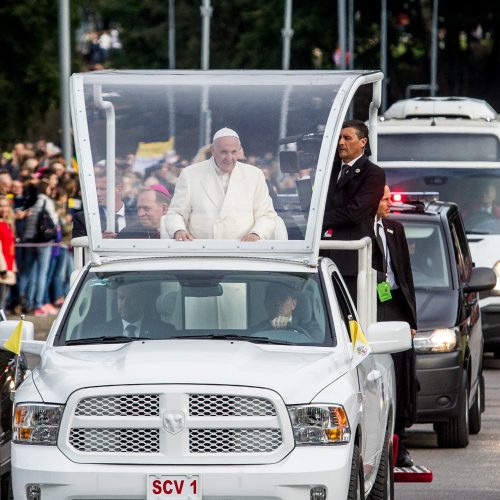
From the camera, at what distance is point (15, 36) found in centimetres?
4819

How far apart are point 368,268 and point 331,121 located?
87cm

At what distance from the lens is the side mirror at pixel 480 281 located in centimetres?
1366

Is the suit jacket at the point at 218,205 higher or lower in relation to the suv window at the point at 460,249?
higher

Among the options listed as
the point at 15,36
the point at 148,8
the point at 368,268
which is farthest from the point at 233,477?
the point at 148,8

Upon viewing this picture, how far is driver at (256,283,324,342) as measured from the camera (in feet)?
29.5

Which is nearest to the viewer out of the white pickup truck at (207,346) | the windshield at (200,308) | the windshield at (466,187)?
the white pickup truck at (207,346)

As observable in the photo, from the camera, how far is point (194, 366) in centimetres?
815

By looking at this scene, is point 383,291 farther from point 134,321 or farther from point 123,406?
point 123,406

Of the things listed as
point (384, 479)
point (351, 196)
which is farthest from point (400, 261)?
point (384, 479)

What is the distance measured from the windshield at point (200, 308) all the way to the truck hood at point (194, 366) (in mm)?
270

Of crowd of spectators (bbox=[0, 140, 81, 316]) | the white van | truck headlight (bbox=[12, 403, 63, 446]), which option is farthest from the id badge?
crowd of spectators (bbox=[0, 140, 81, 316])

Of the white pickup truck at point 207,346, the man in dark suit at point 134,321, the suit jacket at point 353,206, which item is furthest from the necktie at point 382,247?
the man in dark suit at point 134,321

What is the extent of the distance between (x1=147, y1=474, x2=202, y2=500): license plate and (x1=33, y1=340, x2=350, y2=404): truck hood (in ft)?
1.40

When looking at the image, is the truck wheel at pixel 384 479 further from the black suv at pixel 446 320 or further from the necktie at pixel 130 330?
the black suv at pixel 446 320
